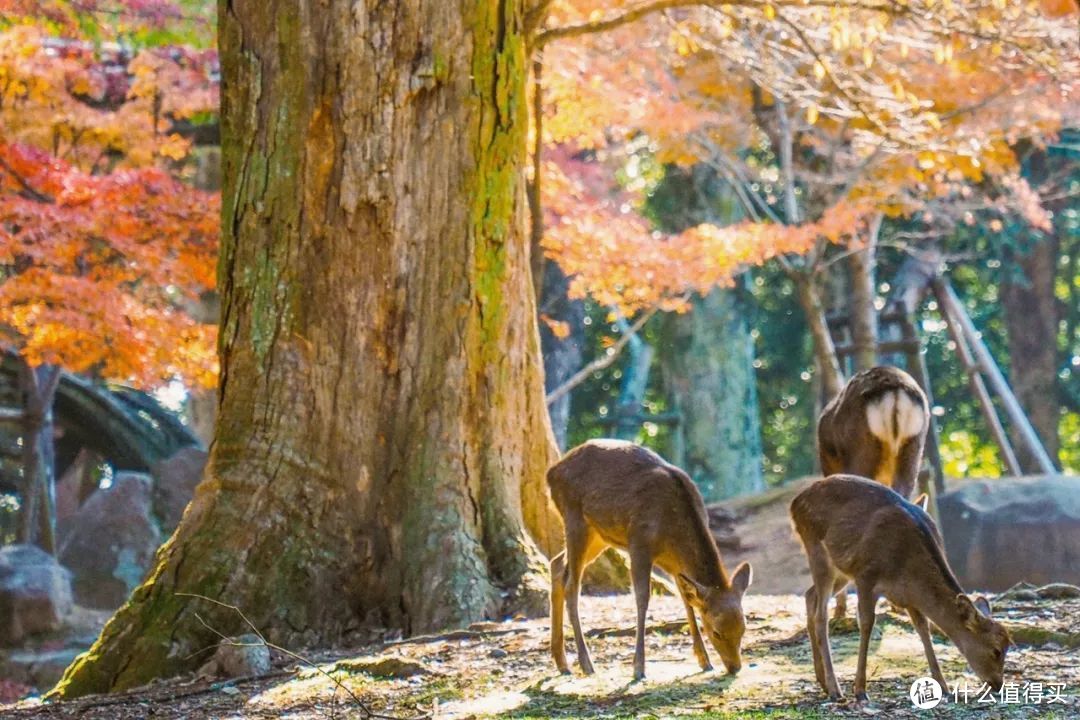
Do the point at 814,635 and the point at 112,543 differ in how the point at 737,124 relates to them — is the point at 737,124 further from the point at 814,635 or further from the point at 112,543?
the point at 814,635

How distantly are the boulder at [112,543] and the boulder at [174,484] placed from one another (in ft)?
0.74

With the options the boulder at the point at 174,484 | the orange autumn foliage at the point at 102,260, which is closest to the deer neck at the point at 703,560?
the orange autumn foliage at the point at 102,260

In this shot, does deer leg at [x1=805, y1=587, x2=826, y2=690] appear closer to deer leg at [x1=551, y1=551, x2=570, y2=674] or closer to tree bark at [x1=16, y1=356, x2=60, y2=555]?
deer leg at [x1=551, y1=551, x2=570, y2=674]

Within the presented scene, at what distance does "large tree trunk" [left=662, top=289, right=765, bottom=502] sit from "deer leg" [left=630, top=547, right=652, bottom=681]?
48.0 ft

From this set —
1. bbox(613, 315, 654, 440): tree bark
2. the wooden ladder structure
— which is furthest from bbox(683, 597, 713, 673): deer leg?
bbox(613, 315, 654, 440): tree bark

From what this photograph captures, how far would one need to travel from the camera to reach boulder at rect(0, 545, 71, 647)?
1406 cm

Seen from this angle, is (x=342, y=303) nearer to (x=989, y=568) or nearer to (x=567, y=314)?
(x=989, y=568)

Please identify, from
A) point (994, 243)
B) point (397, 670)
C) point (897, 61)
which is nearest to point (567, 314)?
point (897, 61)

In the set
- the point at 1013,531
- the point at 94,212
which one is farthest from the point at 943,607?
the point at 1013,531

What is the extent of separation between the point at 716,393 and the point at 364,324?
13642 millimetres

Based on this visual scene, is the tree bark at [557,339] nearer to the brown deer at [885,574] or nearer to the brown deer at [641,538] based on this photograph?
the brown deer at [641,538]

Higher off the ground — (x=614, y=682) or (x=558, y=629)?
(x=558, y=629)

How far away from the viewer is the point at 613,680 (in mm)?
5465

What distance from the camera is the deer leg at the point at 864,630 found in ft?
15.7
